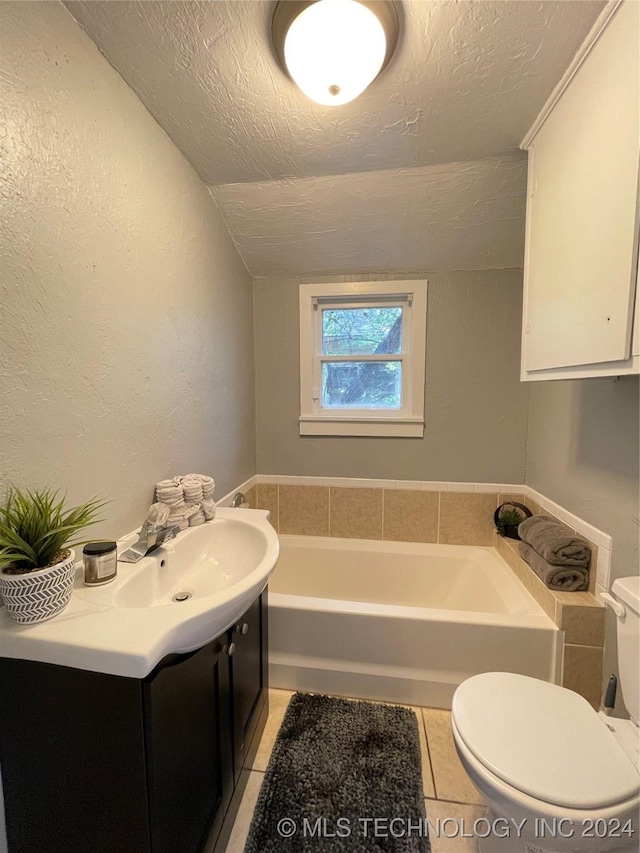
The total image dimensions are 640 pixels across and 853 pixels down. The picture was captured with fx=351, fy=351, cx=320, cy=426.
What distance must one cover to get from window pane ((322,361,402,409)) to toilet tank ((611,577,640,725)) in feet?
4.80

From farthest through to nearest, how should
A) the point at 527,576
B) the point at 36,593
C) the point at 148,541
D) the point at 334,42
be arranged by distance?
the point at 527,576 → the point at 148,541 → the point at 334,42 → the point at 36,593

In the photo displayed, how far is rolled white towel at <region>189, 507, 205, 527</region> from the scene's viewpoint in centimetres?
134

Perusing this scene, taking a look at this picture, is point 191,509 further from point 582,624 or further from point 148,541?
point 582,624

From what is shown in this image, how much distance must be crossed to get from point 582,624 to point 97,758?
163 centimetres

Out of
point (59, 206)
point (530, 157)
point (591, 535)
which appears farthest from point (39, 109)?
point (591, 535)

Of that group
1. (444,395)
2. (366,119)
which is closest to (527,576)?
(444,395)

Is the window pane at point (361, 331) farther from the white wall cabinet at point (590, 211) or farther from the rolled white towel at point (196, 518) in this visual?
the rolled white towel at point (196, 518)

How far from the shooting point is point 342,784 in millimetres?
1220

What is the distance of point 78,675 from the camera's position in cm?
71

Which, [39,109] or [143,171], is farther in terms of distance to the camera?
[143,171]

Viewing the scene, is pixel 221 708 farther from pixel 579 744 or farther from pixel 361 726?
pixel 579 744

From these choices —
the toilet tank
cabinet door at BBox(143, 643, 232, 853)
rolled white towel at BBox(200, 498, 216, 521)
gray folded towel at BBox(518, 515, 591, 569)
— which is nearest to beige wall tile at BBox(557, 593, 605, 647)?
gray folded towel at BBox(518, 515, 591, 569)

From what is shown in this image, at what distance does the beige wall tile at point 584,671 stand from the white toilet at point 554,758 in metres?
0.38

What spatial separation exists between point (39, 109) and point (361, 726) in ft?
7.37
